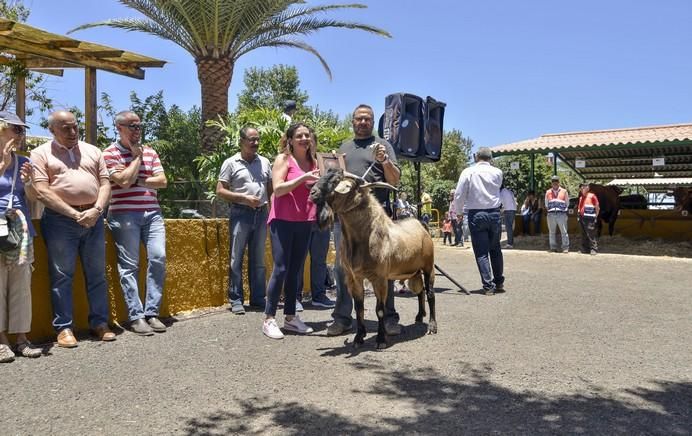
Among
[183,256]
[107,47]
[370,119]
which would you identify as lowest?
[183,256]

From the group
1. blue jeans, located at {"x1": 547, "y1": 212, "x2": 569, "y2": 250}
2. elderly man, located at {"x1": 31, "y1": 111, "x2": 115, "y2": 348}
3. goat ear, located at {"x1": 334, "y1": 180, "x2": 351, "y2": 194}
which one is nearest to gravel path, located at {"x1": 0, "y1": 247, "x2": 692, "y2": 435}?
elderly man, located at {"x1": 31, "y1": 111, "x2": 115, "y2": 348}

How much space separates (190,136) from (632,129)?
52.9 feet

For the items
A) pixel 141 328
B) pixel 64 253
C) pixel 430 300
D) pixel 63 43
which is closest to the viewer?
pixel 64 253

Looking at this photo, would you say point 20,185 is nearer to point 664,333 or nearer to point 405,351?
point 405,351

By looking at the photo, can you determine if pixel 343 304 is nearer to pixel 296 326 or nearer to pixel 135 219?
pixel 296 326

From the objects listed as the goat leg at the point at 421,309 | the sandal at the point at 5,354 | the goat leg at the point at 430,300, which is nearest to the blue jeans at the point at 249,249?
the goat leg at the point at 421,309

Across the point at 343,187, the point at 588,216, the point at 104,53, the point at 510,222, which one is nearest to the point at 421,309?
the point at 343,187

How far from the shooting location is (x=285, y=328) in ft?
18.7

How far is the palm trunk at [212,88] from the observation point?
50.1 ft

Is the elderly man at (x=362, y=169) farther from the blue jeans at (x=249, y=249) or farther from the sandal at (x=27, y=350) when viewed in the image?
the sandal at (x=27, y=350)

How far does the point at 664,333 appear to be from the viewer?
571 centimetres

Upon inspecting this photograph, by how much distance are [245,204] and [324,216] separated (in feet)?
7.02

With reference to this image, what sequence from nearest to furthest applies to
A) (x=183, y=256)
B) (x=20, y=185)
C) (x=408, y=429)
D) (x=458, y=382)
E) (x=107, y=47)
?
(x=408, y=429) → (x=458, y=382) → (x=20, y=185) → (x=183, y=256) → (x=107, y=47)

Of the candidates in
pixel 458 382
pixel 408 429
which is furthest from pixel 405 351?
pixel 408 429
